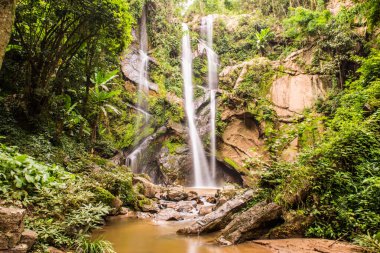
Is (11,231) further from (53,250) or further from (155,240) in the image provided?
(155,240)

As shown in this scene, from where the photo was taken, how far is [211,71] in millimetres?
22984

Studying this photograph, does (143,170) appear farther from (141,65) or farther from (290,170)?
(290,170)

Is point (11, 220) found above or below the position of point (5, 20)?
below

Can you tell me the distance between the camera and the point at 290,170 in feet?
21.1

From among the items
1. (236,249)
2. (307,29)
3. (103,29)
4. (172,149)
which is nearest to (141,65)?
(172,149)

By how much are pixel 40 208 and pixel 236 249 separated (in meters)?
3.75

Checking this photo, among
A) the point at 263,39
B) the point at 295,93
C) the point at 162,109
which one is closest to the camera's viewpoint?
the point at 295,93

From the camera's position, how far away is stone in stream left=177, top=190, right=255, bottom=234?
613cm

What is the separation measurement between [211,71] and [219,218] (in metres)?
18.2

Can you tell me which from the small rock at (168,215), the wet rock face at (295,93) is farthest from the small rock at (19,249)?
the wet rock face at (295,93)

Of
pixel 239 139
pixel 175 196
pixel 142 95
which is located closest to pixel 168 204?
pixel 175 196

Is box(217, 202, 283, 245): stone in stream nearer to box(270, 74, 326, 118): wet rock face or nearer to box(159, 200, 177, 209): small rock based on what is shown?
box(159, 200, 177, 209): small rock

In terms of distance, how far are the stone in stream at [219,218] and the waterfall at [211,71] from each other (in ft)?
36.4

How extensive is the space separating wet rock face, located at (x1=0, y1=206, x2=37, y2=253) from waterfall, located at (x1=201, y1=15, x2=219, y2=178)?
15207 mm
